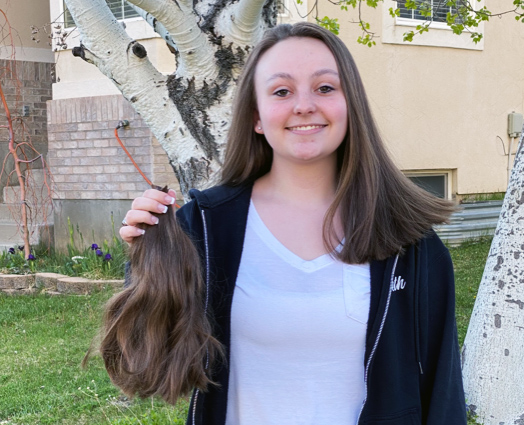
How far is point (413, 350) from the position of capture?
6.93ft

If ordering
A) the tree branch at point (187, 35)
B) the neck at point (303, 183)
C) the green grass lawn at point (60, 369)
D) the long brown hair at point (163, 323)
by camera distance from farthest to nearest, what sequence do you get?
the green grass lawn at point (60, 369) → the tree branch at point (187, 35) → the neck at point (303, 183) → the long brown hair at point (163, 323)

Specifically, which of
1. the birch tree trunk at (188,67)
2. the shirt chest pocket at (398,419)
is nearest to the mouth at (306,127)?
the shirt chest pocket at (398,419)

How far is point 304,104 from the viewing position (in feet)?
6.85

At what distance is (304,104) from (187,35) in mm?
1529

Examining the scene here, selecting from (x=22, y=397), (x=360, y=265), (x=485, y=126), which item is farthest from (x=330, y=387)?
(x=485, y=126)

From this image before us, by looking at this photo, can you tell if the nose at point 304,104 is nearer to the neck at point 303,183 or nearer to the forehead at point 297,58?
the forehead at point 297,58

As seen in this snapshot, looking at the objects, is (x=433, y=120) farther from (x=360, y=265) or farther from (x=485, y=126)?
(x=360, y=265)

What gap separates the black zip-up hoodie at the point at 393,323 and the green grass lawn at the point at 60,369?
215cm

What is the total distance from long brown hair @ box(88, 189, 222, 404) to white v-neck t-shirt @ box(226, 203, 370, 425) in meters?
0.11

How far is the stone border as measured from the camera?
7922 millimetres

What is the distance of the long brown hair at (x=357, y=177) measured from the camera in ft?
6.97

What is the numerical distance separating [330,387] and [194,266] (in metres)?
0.50

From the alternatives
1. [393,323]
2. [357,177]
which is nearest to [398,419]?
[393,323]

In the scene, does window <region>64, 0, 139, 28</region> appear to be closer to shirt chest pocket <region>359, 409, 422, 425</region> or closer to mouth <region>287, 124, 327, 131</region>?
mouth <region>287, 124, 327, 131</region>
